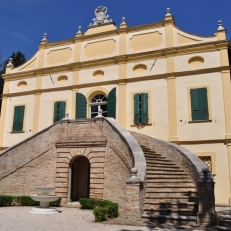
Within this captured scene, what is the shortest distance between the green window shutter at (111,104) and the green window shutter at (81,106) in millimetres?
1657

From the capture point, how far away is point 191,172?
11078 millimetres

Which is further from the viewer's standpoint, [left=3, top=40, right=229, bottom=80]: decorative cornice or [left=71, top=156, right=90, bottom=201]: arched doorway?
[left=3, top=40, right=229, bottom=80]: decorative cornice

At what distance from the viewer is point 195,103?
15.6m

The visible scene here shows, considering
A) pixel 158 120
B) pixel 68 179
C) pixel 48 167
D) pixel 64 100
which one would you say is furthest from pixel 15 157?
pixel 158 120

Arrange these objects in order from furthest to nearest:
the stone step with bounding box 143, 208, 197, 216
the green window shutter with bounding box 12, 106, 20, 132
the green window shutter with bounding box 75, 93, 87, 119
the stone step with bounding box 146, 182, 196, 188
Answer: the green window shutter with bounding box 12, 106, 20, 132
the green window shutter with bounding box 75, 93, 87, 119
the stone step with bounding box 146, 182, 196, 188
the stone step with bounding box 143, 208, 197, 216

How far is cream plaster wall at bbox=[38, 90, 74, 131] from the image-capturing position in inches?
741

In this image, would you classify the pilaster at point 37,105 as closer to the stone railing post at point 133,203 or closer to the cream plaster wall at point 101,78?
the cream plaster wall at point 101,78

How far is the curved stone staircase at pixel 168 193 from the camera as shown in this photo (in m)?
8.72

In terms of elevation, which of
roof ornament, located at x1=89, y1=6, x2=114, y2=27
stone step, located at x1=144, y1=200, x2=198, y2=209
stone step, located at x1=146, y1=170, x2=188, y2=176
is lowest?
stone step, located at x1=144, y1=200, x2=198, y2=209

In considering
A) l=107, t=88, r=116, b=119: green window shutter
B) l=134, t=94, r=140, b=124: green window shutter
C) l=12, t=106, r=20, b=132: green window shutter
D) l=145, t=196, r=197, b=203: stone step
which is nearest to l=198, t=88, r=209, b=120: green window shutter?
l=134, t=94, r=140, b=124: green window shutter

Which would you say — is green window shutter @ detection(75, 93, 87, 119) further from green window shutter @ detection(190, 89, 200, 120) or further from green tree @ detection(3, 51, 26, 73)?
green tree @ detection(3, 51, 26, 73)

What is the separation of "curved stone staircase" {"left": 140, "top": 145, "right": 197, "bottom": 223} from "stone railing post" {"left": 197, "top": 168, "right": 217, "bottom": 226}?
29cm

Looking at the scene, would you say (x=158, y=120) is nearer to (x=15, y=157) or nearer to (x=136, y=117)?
(x=136, y=117)

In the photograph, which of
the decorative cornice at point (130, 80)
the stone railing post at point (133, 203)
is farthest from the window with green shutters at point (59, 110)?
the stone railing post at point (133, 203)
